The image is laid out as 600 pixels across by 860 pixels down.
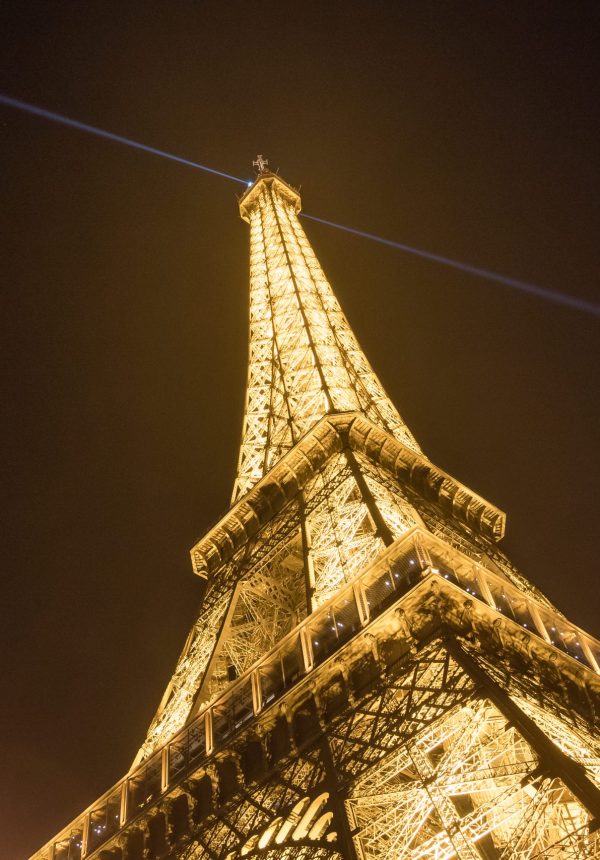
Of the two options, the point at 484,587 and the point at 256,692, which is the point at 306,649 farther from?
the point at 484,587

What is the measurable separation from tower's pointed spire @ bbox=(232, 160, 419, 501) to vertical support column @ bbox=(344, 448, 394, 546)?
3.19 meters

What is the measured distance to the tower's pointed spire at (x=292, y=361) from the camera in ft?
91.6

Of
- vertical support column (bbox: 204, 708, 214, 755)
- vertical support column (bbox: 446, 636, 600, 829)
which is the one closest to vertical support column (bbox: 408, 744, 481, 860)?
vertical support column (bbox: 446, 636, 600, 829)

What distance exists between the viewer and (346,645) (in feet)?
43.7

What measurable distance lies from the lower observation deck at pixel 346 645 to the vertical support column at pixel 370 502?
1.71 m

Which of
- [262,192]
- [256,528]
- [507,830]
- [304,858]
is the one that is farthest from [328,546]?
[262,192]

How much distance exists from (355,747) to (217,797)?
3.07 metres

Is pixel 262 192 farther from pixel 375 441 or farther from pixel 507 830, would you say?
pixel 507 830

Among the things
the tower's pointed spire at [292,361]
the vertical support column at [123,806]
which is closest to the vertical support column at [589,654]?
the vertical support column at [123,806]

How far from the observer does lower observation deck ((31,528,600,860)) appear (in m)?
13.3

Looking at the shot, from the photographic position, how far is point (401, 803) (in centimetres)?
1155

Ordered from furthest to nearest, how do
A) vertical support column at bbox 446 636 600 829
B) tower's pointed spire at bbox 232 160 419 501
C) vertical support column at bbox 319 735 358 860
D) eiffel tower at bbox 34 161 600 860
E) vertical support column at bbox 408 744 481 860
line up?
tower's pointed spire at bbox 232 160 419 501 < eiffel tower at bbox 34 161 600 860 < vertical support column at bbox 319 735 358 860 < vertical support column at bbox 408 744 481 860 < vertical support column at bbox 446 636 600 829

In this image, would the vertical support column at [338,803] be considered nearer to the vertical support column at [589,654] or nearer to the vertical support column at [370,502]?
the vertical support column at [370,502]

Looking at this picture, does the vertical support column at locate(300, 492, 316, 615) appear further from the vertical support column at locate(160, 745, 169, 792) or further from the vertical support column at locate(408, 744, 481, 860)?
the vertical support column at locate(408, 744, 481, 860)
